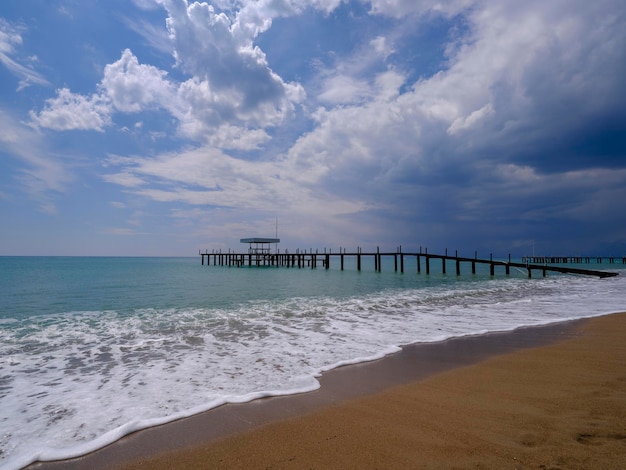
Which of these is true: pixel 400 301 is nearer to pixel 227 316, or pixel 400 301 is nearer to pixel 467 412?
pixel 227 316

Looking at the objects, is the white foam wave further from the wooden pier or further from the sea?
the wooden pier

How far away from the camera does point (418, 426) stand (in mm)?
3061

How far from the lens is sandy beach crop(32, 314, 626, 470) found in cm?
254

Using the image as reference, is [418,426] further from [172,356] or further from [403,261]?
[403,261]

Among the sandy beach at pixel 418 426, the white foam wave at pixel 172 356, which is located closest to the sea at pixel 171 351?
the white foam wave at pixel 172 356

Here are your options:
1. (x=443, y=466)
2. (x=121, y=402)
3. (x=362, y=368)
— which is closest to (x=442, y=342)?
(x=362, y=368)

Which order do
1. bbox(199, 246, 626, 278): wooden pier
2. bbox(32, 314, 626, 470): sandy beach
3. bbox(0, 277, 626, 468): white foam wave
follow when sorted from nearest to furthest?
bbox(32, 314, 626, 470): sandy beach, bbox(0, 277, 626, 468): white foam wave, bbox(199, 246, 626, 278): wooden pier

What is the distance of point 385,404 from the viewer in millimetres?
3627

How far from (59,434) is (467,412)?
4.00 metres

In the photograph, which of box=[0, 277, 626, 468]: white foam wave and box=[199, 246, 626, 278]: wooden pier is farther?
box=[199, 246, 626, 278]: wooden pier

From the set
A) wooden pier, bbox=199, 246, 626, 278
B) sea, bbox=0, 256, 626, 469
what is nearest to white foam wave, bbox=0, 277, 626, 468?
sea, bbox=0, 256, 626, 469

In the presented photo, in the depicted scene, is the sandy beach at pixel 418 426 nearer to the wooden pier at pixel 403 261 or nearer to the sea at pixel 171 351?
the sea at pixel 171 351

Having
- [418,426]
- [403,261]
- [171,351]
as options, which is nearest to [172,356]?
[171,351]

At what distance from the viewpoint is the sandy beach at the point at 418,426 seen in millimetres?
2539
